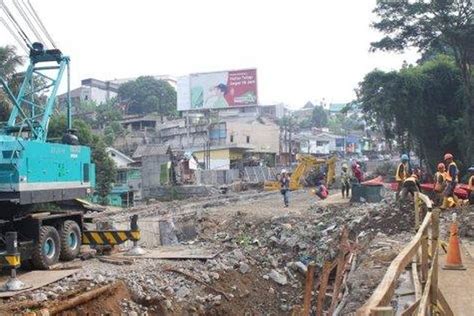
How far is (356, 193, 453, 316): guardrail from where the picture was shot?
2.68 meters

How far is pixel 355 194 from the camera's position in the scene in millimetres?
21406

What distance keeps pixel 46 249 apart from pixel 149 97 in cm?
7358

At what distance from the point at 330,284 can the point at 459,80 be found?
2072 cm

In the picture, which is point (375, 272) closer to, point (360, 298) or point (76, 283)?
point (360, 298)

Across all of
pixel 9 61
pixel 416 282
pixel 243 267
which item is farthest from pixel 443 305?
pixel 9 61

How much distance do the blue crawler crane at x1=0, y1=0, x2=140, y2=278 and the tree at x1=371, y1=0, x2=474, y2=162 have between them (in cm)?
2118

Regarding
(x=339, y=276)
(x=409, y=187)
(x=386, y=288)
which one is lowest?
(x=339, y=276)

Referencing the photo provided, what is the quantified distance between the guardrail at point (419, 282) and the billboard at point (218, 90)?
2532 inches

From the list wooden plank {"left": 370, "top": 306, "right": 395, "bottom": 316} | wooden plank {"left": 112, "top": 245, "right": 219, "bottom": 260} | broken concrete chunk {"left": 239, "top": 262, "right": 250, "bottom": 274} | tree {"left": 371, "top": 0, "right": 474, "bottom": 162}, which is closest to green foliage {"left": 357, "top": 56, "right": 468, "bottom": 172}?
tree {"left": 371, "top": 0, "right": 474, "bottom": 162}

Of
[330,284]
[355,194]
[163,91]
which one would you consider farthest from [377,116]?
[163,91]

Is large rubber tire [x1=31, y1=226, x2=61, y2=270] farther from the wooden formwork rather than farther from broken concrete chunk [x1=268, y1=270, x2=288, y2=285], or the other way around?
broken concrete chunk [x1=268, y1=270, x2=288, y2=285]

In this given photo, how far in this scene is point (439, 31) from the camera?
3069 centimetres

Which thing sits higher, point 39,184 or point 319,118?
point 319,118

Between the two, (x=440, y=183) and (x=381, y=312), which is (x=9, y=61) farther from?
(x=381, y=312)
